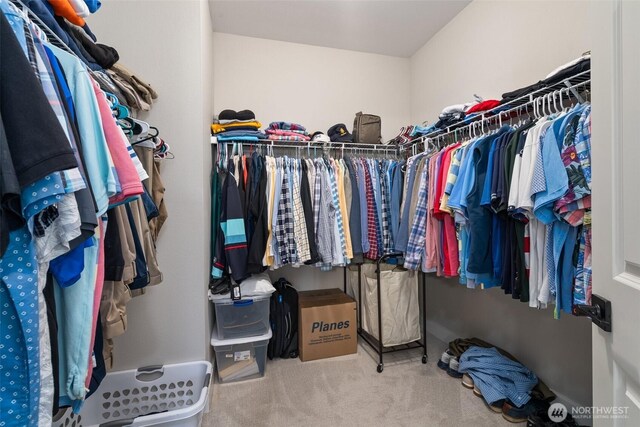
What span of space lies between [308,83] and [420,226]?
1.73 meters

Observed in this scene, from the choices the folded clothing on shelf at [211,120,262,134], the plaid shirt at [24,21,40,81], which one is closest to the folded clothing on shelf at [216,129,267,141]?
the folded clothing on shelf at [211,120,262,134]

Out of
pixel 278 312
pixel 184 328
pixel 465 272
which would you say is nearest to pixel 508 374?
pixel 465 272

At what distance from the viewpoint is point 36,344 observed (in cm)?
49

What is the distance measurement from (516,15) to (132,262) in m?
2.49

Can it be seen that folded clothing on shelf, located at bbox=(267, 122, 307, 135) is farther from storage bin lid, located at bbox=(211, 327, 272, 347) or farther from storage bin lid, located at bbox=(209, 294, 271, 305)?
storage bin lid, located at bbox=(211, 327, 272, 347)

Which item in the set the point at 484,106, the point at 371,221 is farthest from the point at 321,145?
the point at 484,106

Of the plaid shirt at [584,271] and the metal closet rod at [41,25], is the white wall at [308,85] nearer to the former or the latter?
the metal closet rod at [41,25]

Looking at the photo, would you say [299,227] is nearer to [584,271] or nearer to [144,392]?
[144,392]

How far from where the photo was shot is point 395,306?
204 centimetres

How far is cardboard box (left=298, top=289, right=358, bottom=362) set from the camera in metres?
2.10

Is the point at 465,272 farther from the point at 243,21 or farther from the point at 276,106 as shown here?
the point at 243,21

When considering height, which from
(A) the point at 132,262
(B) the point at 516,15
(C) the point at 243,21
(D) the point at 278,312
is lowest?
(D) the point at 278,312

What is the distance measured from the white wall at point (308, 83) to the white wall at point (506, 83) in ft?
1.09

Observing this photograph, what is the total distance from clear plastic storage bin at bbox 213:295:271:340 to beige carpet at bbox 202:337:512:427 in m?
0.33
